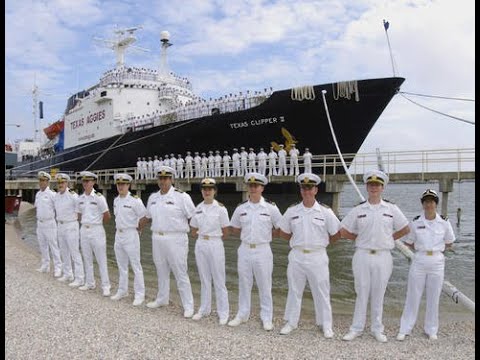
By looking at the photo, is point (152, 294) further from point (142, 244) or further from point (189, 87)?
point (189, 87)

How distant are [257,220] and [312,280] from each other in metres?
0.78

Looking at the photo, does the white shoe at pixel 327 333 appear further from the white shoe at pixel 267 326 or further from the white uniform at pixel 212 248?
the white uniform at pixel 212 248

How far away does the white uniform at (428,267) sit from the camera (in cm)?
397

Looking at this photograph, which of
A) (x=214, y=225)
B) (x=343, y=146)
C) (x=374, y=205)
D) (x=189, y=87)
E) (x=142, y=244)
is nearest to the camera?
(x=374, y=205)

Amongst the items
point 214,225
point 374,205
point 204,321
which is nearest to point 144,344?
point 204,321

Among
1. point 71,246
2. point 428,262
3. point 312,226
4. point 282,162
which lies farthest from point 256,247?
point 282,162

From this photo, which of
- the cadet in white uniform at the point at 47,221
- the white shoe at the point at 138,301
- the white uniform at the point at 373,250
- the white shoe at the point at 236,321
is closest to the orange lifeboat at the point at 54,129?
the cadet in white uniform at the point at 47,221

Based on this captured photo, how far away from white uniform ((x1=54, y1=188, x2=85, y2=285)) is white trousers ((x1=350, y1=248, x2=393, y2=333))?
404cm

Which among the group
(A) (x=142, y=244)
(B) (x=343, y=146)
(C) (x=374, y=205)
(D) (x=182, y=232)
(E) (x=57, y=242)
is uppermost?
(B) (x=343, y=146)

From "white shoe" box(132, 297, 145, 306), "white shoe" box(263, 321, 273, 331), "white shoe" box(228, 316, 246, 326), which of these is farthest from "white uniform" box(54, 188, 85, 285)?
"white shoe" box(263, 321, 273, 331)

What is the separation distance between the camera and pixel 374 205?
13.3 ft

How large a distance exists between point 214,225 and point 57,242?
3.65 metres

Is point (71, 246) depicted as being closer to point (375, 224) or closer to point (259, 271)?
point (259, 271)

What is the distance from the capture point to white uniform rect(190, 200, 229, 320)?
4578 millimetres
